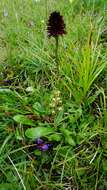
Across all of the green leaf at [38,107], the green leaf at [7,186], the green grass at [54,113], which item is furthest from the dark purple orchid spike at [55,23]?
the green leaf at [7,186]

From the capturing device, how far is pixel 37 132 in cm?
187

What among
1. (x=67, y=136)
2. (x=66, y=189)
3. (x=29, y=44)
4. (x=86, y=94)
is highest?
(x=29, y=44)

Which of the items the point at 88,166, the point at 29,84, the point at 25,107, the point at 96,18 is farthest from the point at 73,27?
the point at 88,166

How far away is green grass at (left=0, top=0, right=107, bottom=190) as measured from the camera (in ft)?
5.95

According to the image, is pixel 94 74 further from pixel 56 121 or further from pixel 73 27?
pixel 73 27

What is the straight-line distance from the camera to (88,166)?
6.00ft

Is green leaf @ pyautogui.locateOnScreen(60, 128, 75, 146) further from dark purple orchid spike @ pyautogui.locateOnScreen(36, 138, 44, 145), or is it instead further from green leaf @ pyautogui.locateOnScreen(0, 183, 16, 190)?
green leaf @ pyautogui.locateOnScreen(0, 183, 16, 190)

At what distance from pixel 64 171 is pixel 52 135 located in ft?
0.59

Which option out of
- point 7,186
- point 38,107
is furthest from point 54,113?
point 7,186

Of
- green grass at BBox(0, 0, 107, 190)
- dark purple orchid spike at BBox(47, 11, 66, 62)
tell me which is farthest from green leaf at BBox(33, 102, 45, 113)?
dark purple orchid spike at BBox(47, 11, 66, 62)

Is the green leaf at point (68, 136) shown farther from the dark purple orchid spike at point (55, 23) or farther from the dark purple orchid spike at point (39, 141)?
the dark purple orchid spike at point (55, 23)

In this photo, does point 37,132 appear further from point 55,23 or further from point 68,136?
point 55,23

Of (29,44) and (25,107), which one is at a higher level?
(29,44)

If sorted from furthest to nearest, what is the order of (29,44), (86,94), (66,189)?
1. (29,44)
2. (86,94)
3. (66,189)
